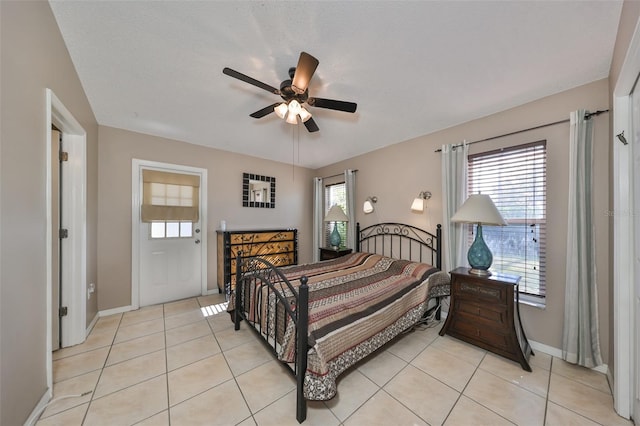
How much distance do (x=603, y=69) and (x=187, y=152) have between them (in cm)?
465

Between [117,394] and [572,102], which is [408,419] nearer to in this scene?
[117,394]

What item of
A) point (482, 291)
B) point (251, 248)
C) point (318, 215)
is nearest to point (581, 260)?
point (482, 291)

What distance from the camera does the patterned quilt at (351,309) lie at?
4.68ft

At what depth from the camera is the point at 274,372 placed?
185cm

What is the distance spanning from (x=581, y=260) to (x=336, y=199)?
3.33 meters

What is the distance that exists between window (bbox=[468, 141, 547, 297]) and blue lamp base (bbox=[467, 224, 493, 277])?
33 cm

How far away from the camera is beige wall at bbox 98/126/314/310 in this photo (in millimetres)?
2873

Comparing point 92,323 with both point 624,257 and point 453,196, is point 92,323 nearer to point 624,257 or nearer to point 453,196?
point 453,196

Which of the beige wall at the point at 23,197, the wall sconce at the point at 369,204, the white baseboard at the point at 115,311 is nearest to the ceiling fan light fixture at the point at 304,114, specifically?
the beige wall at the point at 23,197

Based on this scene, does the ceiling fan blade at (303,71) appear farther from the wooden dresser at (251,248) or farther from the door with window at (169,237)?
the door with window at (169,237)

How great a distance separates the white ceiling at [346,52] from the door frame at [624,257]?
529 millimetres

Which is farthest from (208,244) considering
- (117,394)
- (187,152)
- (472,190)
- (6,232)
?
(472,190)

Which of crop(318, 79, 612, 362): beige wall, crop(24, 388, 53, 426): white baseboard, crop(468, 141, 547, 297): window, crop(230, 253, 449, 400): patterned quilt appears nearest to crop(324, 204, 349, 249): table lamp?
crop(230, 253, 449, 400): patterned quilt

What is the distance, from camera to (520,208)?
228 cm
